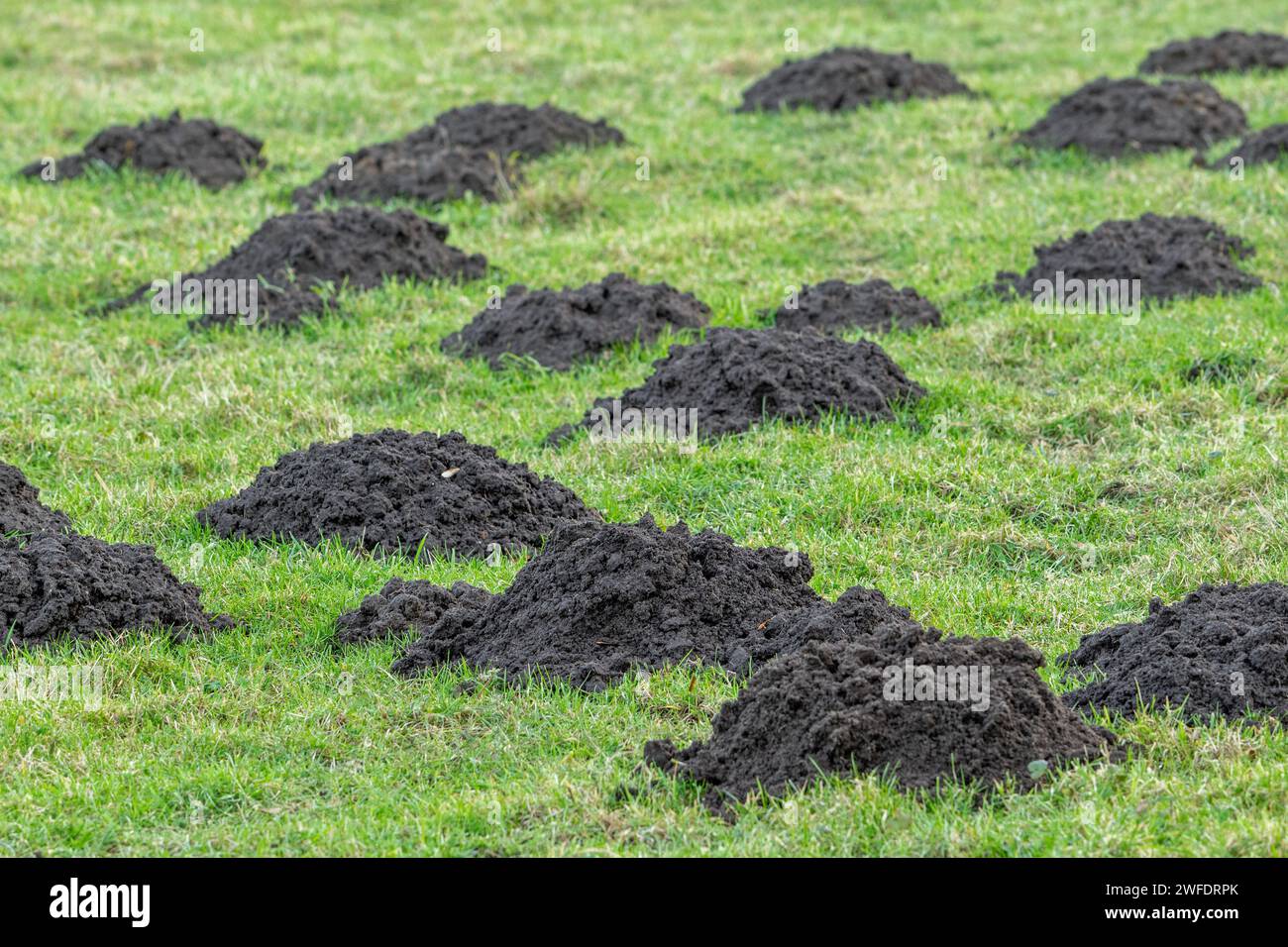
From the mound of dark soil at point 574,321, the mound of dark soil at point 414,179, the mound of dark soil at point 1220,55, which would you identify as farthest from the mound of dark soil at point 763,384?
the mound of dark soil at point 1220,55

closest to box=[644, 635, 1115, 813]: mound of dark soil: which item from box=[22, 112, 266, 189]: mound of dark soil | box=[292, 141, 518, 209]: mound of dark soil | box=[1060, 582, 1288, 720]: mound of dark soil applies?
box=[1060, 582, 1288, 720]: mound of dark soil

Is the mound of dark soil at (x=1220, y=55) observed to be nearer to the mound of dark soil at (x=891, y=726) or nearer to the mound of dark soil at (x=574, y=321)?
the mound of dark soil at (x=574, y=321)

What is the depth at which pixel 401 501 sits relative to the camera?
8.09 m

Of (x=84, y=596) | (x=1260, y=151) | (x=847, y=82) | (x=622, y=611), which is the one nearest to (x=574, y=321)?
(x=622, y=611)

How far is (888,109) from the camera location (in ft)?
51.8

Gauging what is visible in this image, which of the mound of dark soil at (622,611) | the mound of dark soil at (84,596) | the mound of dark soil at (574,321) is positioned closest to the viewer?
the mound of dark soil at (622,611)

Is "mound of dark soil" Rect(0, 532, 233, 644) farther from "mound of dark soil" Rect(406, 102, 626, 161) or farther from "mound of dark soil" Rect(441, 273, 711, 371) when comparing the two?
"mound of dark soil" Rect(406, 102, 626, 161)

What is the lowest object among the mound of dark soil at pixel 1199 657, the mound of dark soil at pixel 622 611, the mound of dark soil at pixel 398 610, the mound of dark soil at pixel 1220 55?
the mound of dark soil at pixel 398 610

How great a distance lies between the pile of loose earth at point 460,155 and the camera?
13867mm

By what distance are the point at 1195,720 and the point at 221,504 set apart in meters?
4.90

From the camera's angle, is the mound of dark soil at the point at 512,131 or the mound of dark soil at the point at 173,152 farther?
the mound of dark soil at the point at 512,131

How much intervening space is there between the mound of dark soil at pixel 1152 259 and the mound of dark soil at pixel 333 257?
160 inches

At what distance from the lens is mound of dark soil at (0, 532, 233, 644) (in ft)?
22.4

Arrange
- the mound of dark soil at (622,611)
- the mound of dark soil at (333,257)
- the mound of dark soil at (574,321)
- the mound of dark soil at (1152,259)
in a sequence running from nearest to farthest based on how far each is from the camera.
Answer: the mound of dark soil at (622,611) < the mound of dark soil at (574,321) < the mound of dark soil at (1152,259) < the mound of dark soil at (333,257)
